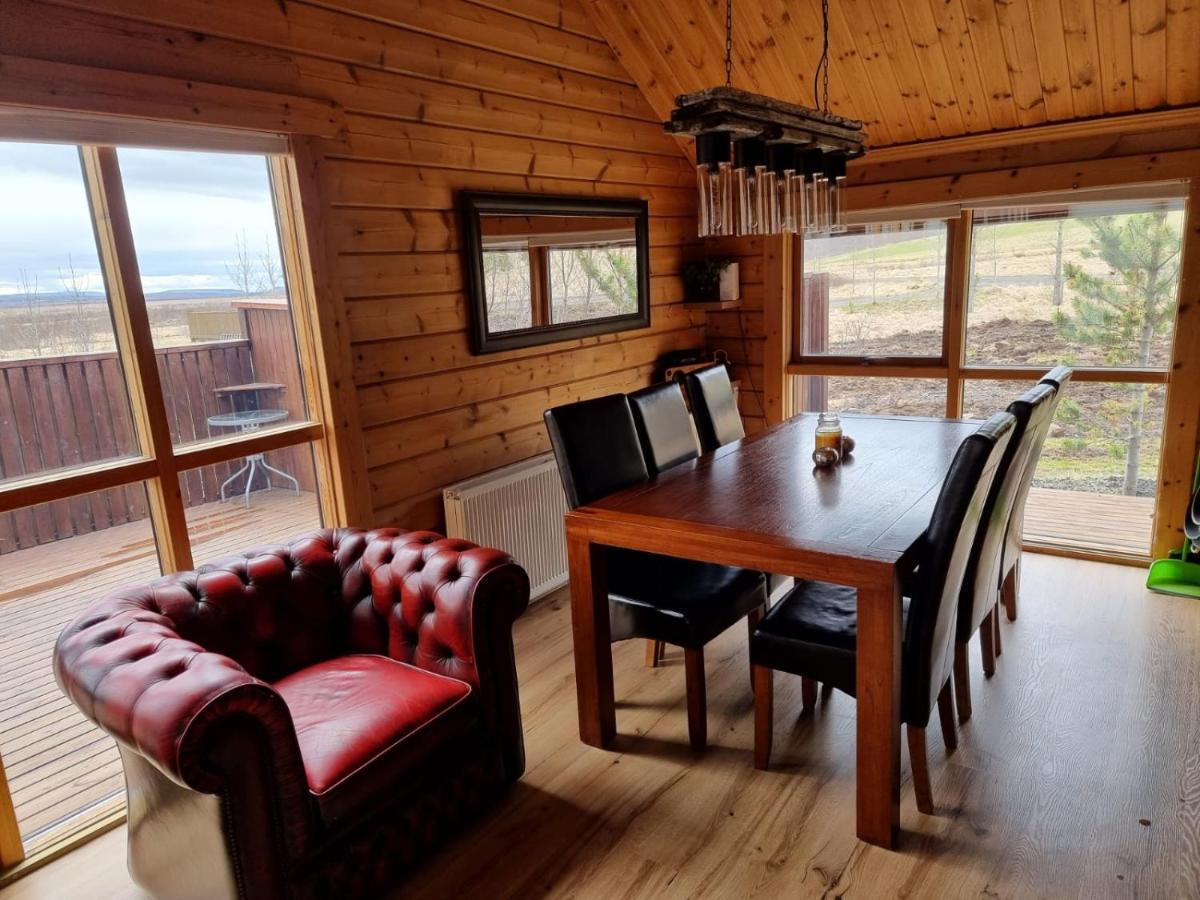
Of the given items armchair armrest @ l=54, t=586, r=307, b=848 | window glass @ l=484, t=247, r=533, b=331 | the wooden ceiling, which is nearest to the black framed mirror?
window glass @ l=484, t=247, r=533, b=331

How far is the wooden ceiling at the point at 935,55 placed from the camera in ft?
10.2

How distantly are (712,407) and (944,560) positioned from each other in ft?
5.16

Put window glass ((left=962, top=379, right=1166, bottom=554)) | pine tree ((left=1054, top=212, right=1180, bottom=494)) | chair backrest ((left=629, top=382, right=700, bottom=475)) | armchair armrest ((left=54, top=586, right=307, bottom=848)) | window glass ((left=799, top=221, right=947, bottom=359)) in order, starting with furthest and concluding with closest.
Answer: window glass ((left=799, top=221, right=947, bottom=359)) < window glass ((left=962, top=379, right=1166, bottom=554)) < pine tree ((left=1054, top=212, right=1180, bottom=494)) < chair backrest ((left=629, top=382, right=700, bottom=475)) < armchair armrest ((left=54, top=586, right=307, bottom=848))

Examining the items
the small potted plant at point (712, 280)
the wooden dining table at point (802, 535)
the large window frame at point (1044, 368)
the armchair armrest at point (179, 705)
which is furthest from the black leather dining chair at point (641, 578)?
the large window frame at point (1044, 368)

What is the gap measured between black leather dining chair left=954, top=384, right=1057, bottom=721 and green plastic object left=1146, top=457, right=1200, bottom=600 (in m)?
1.38

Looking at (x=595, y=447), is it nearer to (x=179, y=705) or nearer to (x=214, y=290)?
(x=214, y=290)

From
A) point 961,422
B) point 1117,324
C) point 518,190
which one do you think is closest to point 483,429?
point 518,190

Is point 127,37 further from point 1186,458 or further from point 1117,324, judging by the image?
point 1186,458

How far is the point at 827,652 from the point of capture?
2139mm

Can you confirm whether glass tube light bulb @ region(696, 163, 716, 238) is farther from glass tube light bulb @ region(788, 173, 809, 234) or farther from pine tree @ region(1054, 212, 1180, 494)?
pine tree @ region(1054, 212, 1180, 494)

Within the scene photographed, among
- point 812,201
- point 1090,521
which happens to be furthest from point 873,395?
point 812,201

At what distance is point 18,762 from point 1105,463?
4657 millimetres

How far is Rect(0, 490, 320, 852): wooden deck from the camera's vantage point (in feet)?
7.24

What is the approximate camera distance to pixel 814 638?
217 centimetres
